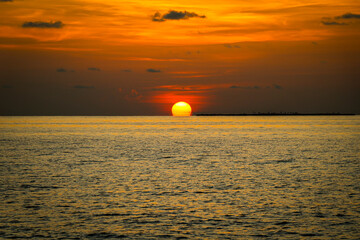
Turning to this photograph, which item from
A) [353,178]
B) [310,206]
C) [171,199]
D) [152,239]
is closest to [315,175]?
[353,178]

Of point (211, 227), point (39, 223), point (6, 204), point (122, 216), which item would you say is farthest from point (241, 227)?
point (6, 204)

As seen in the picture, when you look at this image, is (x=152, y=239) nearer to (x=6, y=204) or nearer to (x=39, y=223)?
(x=39, y=223)

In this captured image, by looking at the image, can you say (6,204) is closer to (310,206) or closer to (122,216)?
(122,216)

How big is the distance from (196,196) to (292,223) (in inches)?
369

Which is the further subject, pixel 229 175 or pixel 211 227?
pixel 229 175

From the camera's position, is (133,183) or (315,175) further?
(315,175)

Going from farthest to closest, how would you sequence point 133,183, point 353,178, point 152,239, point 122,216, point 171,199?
point 353,178 < point 133,183 < point 171,199 < point 122,216 < point 152,239

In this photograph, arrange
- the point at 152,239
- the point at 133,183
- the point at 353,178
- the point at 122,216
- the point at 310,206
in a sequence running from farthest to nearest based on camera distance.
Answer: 1. the point at 353,178
2. the point at 133,183
3. the point at 310,206
4. the point at 122,216
5. the point at 152,239

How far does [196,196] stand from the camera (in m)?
32.7

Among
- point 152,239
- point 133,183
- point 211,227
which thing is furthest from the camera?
point 133,183

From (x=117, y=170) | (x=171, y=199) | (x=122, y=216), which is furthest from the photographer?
(x=117, y=170)

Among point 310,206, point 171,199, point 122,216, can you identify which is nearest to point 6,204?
point 122,216

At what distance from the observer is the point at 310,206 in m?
29.4

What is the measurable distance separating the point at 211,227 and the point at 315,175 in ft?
80.8
